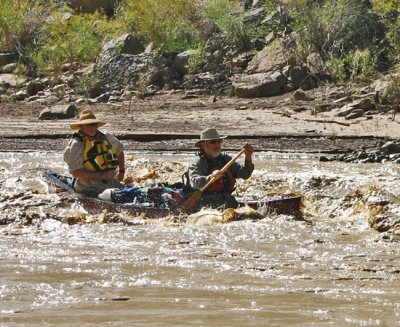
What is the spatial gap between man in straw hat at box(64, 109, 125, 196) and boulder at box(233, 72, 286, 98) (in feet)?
33.6

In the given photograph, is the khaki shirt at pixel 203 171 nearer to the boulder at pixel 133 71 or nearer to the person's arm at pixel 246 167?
the person's arm at pixel 246 167

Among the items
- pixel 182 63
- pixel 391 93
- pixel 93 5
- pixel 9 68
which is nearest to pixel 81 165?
pixel 391 93

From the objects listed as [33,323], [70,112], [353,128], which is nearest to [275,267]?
[33,323]

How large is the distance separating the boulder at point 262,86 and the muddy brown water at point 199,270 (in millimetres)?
9865

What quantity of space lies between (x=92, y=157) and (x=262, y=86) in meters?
10.6

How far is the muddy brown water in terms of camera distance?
17.5 ft

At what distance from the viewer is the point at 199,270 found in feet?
22.0

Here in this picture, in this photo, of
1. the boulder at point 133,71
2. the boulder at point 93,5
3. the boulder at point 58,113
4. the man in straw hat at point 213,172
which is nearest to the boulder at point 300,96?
the boulder at point 133,71

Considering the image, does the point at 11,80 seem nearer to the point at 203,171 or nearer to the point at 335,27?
the point at 335,27

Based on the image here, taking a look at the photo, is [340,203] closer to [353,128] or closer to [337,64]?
→ [353,128]

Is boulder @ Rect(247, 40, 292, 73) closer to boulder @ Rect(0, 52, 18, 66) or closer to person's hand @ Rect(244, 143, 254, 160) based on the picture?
boulder @ Rect(0, 52, 18, 66)

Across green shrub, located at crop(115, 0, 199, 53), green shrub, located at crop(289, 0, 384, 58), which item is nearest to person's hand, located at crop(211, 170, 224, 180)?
green shrub, located at crop(289, 0, 384, 58)

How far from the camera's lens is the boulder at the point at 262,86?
20.7 meters

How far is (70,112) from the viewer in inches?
775
